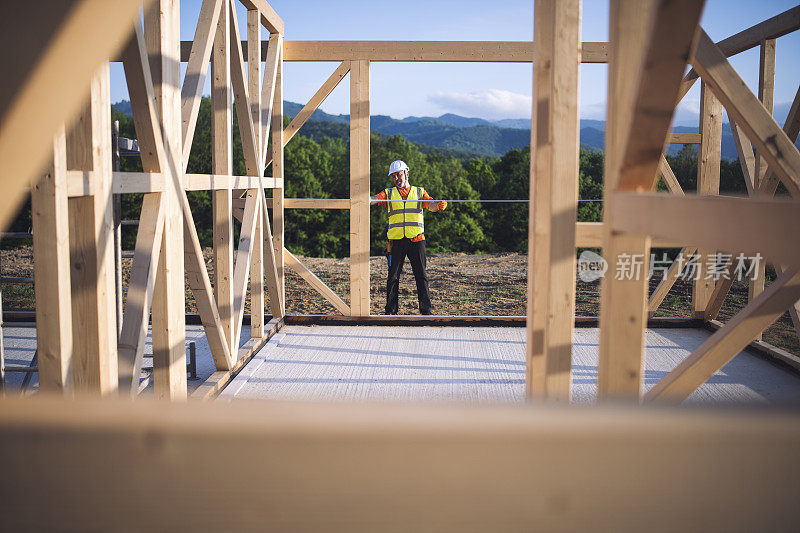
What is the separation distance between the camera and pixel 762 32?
5.77 meters

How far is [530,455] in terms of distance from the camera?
47 cm

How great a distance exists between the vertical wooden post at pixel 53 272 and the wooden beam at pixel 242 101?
261 cm

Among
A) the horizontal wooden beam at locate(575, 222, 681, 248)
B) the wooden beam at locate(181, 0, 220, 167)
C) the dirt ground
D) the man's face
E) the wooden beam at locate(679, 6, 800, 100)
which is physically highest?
the wooden beam at locate(679, 6, 800, 100)

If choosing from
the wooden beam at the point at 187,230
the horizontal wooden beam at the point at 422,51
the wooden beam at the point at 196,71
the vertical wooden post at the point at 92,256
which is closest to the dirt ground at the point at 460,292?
the horizontal wooden beam at the point at 422,51

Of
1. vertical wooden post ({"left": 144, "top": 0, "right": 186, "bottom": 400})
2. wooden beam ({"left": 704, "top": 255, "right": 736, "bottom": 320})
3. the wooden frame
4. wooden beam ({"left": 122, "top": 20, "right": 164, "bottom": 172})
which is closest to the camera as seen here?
the wooden frame

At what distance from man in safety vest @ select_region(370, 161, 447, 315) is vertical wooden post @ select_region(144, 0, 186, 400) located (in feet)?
13.1

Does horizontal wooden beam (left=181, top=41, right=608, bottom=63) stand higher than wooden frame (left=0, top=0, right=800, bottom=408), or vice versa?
horizontal wooden beam (left=181, top=41, right=608, bottom=63)

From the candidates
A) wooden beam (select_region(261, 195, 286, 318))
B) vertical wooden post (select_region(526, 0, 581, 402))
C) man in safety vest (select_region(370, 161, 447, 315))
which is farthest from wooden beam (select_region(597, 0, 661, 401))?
man in safety vest (select_region(370, 161, 447, 315))

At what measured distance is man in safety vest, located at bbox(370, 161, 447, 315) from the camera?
7500 mm

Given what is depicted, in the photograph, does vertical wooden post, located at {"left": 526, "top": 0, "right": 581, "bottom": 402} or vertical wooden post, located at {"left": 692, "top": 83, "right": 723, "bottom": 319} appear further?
vertical wooden post, located at {"left": 692, "top": 83, "right": 723, "bottom": 319}

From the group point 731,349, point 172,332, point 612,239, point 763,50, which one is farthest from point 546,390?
point 763,50

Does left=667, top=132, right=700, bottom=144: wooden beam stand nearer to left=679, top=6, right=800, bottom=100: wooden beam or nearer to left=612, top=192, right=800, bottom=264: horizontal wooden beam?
left=679, top=6, right=800, bottom=100: wooden beam

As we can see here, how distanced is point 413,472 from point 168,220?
3.25 m

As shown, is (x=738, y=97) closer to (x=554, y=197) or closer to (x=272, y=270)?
(x=554, y=197)
